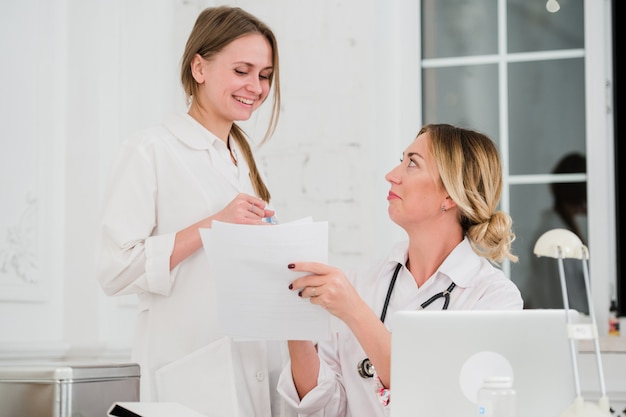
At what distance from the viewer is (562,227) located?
317 centimetres

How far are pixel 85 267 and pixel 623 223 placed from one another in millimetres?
1756

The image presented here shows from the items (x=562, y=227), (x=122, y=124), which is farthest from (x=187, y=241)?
(x=562, y=227)

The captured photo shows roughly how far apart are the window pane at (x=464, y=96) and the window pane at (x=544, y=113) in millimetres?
69

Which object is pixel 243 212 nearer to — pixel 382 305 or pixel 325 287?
pixel 325 287

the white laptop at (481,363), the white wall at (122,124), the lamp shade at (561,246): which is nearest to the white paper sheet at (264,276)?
the white laptop at (481,363)

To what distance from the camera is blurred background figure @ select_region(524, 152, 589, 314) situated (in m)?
3.14

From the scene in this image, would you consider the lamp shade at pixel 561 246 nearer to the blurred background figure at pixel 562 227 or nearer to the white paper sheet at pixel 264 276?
the white paper sheet at pixel 264 276

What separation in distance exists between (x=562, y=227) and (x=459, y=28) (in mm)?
828

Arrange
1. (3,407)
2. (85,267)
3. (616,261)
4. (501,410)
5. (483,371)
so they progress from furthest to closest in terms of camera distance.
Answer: (616,261) → (85,267) → (3,407) → (483,371) → (501,410)

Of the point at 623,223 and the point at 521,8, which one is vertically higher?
the point at 521,8

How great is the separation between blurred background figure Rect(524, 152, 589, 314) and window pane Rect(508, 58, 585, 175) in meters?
0.06

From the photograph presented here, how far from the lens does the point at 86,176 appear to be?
9.32ft

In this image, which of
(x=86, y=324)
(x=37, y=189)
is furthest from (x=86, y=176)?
(x=86, y=324)

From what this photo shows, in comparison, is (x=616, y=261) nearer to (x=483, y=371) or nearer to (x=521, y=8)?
(x=521, y=8)
